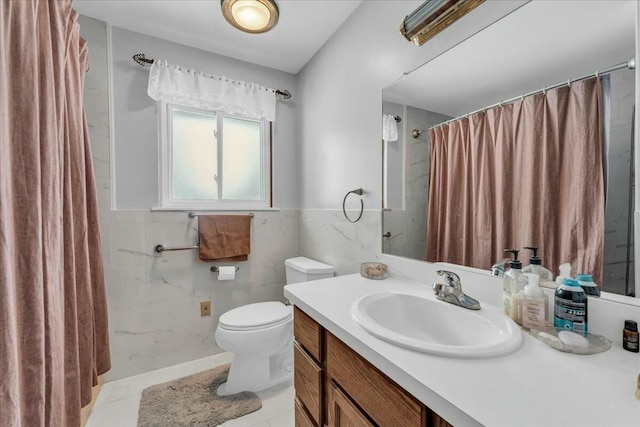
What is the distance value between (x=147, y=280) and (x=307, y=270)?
1.10 metres

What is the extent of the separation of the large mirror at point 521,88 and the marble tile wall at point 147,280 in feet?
4.33

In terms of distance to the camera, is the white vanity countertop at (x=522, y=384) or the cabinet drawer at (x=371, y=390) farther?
the cabinet drawer at (x=371, y=390)

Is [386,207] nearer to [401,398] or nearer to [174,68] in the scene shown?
[401,398]

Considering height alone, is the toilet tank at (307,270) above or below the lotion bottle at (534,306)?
below

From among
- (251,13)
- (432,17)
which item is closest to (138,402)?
(251,13)

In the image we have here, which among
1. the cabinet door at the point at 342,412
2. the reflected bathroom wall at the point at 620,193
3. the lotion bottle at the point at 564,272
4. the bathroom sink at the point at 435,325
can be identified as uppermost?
the reflected bathroom wall at the point at 620,193

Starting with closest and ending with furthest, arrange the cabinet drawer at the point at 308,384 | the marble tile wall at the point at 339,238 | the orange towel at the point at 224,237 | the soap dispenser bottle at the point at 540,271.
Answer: the soap dispenser bottle at the point at 540,271, the cabinet drawer at the point at 308,384, the marble tile wall at the point at 339,238, the orange towel at the point at 224,237

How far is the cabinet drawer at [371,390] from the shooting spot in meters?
0.56

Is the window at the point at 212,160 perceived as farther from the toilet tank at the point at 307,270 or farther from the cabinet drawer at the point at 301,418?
the cabinet drawer at the point at 301,418

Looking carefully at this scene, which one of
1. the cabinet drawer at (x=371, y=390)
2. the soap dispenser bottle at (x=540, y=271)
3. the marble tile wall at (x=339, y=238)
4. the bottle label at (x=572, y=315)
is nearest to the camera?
the cabinet drawer at (x=371, y=390)

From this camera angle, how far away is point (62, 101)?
42.3 inches

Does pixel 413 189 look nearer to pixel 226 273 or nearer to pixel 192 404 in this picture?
pixel 226 273

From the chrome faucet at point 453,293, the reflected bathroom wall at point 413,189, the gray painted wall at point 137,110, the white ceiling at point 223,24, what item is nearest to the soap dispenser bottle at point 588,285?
the chrome faucet at point 453,293

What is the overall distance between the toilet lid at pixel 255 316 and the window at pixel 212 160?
81 centimetres
